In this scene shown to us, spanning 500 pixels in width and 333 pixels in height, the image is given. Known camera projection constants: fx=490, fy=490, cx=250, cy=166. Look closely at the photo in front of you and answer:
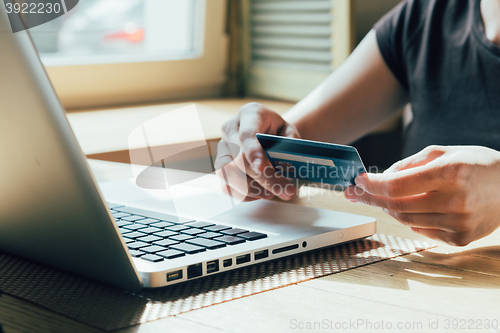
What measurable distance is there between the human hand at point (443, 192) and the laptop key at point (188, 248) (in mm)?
177

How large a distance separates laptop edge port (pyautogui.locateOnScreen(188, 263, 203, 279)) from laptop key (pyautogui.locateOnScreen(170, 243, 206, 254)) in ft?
0.07

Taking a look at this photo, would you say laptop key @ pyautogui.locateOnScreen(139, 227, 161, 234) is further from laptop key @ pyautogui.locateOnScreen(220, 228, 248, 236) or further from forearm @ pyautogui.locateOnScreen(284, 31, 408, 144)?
forearm @ pyautogui.locateOnScreen(284, 31, 408, 144)

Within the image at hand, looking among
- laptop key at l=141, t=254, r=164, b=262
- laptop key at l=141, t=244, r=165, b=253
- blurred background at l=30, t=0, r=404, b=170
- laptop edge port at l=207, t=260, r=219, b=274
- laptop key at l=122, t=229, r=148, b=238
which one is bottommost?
blurred background at l=30, t=0, r=404, b=170

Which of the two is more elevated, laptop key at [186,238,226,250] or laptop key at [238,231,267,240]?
laptop key at [186,238,226,250]

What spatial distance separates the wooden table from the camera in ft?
1.20

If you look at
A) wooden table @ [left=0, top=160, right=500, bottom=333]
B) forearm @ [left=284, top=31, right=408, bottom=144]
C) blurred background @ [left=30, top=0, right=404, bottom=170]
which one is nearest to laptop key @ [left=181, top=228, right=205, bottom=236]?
wooden table @ [left=0, top=160, right=500, bottom=333]

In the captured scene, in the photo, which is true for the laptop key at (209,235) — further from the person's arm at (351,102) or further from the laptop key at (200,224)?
the person's arm at (351,102)

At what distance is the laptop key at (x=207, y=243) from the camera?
45 cm

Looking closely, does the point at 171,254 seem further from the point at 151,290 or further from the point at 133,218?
the point at 133,218

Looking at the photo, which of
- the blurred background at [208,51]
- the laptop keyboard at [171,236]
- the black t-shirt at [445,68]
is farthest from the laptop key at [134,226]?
the blurred background at [208,51]

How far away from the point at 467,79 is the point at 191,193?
58cm

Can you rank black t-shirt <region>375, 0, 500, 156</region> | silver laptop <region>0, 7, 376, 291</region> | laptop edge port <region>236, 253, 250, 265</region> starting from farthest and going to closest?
black t-shirt <region>375, 0, 500, 156</region> → laptop edge port <region>236, 253, 250, 265</region> → silver laptop <region>0, 7, 376, 291</region>

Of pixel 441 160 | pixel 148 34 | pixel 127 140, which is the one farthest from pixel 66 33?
pixel 441 160

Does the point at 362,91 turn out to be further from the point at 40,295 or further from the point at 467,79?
the point at 40,295
